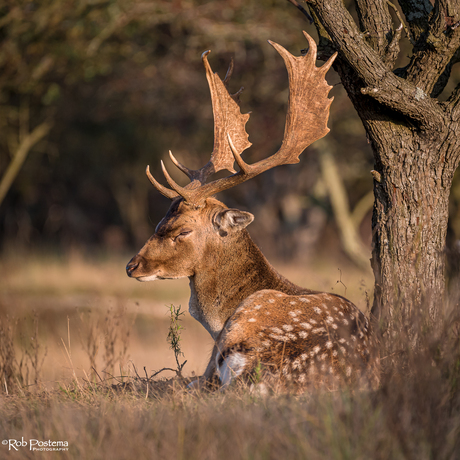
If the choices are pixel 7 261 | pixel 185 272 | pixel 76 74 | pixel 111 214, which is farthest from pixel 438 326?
pixel 111 214

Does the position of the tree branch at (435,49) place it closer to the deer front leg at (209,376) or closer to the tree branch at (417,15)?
the tree branch at (417,15)

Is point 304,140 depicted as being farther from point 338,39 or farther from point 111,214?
point 111,214

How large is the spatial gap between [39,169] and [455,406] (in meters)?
19.6

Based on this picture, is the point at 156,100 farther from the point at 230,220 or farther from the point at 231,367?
the point at 231,367

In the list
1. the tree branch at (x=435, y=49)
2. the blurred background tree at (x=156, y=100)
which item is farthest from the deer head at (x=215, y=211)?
the blurred background tree at (x=156, y=100)

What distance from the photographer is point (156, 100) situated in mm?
13070

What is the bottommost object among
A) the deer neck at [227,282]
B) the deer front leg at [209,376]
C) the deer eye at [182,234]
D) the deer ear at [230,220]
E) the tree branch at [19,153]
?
the deer front leg at [209,376]

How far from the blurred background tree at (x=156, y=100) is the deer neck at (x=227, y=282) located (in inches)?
147

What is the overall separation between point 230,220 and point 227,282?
510 mm

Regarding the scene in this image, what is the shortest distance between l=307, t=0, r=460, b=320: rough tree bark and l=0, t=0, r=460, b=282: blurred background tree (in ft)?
15.0

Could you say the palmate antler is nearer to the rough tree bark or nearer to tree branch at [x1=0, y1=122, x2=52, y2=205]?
the rough tree bark

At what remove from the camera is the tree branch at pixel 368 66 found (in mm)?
3994

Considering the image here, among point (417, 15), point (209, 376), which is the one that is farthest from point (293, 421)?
point (417, 15)

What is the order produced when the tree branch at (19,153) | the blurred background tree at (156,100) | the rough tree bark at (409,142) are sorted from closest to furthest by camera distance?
the rough tree bark at (409,142) → the blurred background tree at (156,100) → the tree branch at (19,153)
